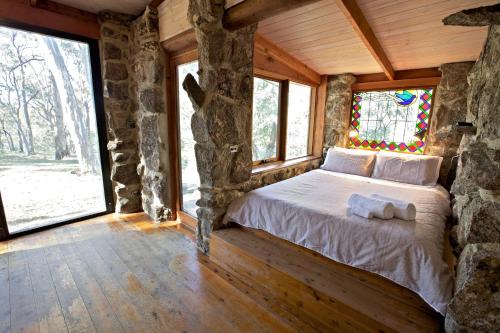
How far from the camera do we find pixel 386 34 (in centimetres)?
228

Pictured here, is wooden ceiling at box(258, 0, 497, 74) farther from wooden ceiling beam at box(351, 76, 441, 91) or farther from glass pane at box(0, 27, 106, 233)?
glass pane at box(0, 27, 106, 233)

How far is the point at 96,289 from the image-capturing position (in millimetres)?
1869

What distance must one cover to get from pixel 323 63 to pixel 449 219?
7.62 ft

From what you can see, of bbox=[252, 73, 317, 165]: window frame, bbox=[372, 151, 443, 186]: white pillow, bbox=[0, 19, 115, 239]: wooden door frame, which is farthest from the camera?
bbox=[252, 73, 317, 165]: window frame

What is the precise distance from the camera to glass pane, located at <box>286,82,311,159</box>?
3438 millimetres

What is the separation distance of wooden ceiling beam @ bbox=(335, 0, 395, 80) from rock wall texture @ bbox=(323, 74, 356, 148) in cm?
80

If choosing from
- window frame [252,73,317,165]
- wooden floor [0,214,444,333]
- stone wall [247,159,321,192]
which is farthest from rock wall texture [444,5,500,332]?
window frame [252,73,317,165]

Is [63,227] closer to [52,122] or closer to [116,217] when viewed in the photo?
[116,217]

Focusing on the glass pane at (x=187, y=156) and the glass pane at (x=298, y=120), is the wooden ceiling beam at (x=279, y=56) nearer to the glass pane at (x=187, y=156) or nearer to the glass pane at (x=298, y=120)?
the glass pane at (x=298, y=120)

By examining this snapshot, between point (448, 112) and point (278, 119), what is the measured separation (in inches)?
80.2

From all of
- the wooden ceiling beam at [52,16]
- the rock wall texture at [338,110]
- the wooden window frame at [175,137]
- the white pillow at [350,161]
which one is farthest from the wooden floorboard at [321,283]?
the wooden ceiling beam at [52,16]

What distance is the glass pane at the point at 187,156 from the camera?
2.80 metres

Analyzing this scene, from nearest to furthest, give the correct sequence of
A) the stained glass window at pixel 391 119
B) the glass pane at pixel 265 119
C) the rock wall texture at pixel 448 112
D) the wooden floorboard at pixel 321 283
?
the wooden floorboard at pixel 321 283 → the rock wall texture at pixel 448 112 → the glass pane at pixel 265 119 → the stained glass window at pixel 391 119

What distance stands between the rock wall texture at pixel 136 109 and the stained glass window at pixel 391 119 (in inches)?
114
